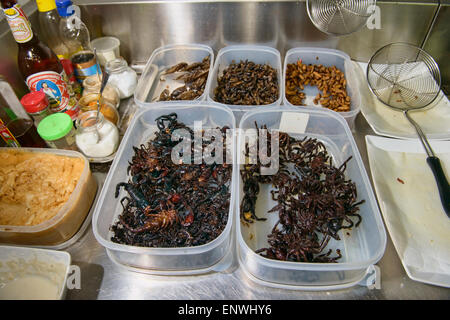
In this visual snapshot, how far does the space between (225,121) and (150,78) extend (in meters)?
0.78

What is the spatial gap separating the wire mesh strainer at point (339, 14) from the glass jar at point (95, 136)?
141 cm

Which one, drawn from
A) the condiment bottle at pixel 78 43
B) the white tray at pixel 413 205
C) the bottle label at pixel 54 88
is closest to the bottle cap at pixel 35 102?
the bottle label at pixel 54 88

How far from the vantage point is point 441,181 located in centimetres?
147

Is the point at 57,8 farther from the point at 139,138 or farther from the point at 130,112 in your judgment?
the point at 139,138

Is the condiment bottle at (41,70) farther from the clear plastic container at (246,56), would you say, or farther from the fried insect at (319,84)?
the fried insect at (319,84)

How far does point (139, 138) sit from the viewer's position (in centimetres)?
179

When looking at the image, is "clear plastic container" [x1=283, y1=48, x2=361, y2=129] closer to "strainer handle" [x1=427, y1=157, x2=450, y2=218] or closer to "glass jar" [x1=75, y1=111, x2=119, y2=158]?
"strainer handle" [x1=427, y1=157, x2=450, y2=218]

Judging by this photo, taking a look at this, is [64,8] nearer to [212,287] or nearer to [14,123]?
[14,123]

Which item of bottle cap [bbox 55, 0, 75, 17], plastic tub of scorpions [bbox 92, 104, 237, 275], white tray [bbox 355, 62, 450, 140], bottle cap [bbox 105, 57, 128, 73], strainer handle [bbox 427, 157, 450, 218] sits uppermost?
bottle cap [bbox 55, 0, 75, 17]

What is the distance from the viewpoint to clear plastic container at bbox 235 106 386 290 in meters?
1.15

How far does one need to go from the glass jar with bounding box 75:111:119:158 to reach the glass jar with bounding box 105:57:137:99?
0.44 metres

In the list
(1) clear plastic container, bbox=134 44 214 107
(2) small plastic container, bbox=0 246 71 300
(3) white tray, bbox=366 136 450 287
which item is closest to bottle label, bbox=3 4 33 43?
(1) clear plastic container, bbox=134 44 214 107
